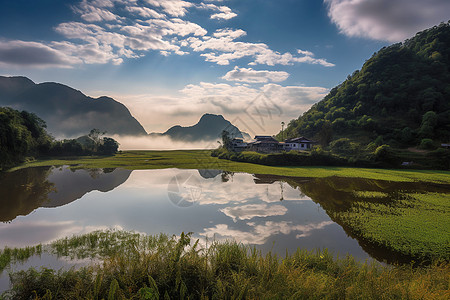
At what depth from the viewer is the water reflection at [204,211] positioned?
33.3 feet

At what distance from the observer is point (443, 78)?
66.9 meters

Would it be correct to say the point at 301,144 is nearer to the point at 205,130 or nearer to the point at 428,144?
the point at 428,144

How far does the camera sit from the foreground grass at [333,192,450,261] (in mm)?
9148

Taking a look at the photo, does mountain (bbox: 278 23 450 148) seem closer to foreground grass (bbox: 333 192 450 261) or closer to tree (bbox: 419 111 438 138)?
tree (bbox: 419 111 438 138)

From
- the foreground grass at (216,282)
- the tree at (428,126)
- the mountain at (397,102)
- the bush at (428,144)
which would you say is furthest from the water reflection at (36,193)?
the tree at (428,126)

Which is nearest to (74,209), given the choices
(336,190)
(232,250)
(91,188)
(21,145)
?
(91,188)

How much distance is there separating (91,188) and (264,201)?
17.6 metres

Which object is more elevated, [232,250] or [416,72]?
[416,72]

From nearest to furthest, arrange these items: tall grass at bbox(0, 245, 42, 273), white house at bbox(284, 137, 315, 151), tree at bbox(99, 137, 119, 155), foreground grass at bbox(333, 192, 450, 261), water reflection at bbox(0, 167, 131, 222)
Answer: tall grass at bbox(0, 245, 42, 273), foreground grass at bbox(333, 192, 450, 261), water reflection at bbox(0, 167, 131, 222), white house at bbox(284, 137, 315, 151), tree at bbox(99, 137, 119, 155)

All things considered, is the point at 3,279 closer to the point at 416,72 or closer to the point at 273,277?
the point at 273,277

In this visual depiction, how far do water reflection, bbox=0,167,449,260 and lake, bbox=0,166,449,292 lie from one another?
0.15ft

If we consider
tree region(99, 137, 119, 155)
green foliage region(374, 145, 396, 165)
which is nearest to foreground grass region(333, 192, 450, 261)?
green foliage region(374, 145, 396, 165)

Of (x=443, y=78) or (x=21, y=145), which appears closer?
(x=21, y=145)

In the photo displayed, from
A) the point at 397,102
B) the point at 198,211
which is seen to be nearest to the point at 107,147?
the point at 198,211
